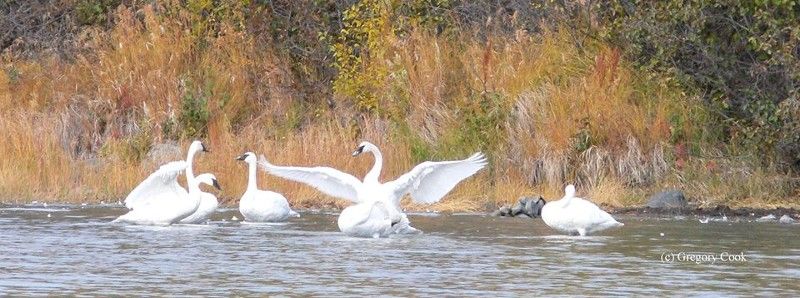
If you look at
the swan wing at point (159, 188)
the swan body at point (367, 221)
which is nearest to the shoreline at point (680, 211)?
the swan wing at point (159, 188)

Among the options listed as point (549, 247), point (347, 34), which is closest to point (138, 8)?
point (347, 34)

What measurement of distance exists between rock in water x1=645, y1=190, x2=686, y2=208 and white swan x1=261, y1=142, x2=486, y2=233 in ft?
7.77

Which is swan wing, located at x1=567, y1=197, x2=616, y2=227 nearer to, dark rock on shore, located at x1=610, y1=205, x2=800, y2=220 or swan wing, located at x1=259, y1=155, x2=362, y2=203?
swan wing, located at x1=259, y1=155, x2=362, y2=203

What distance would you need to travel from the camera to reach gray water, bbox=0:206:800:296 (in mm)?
10859

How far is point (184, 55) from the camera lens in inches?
948

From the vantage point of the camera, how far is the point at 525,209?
18.0 m

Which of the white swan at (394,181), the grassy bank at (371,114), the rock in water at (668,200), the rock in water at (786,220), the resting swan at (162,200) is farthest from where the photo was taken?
the grassy bank at (371,114)

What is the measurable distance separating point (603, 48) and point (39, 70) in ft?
29.8

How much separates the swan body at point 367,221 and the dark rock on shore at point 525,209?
3108 mm

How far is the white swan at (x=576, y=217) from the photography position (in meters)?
15.2

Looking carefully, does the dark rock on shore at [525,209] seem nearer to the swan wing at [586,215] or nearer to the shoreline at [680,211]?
the shoreline at [680,211]

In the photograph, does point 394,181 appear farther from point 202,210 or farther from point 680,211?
point 680,211

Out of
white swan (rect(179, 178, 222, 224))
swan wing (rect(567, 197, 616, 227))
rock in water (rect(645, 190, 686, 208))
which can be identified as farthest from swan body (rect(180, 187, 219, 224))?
rock in water (rect(645, 190, 686, 208))

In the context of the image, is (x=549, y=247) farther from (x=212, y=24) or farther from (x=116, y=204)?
(x=212, y=24)
